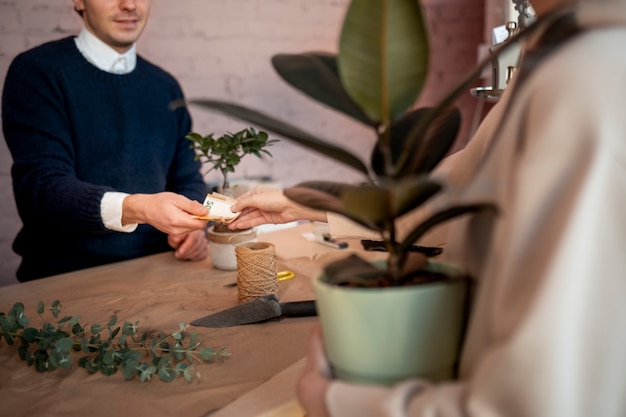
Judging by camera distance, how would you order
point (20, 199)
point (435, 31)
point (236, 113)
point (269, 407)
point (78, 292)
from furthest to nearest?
point (435, 31), point (20, 199), point (78, 292), point (269, 407), point (236, 113)

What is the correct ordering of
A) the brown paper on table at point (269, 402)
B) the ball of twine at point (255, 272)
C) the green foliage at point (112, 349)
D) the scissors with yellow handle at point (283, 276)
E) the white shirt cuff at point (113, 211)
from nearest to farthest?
the brown paper on table at point (269, 402) < the green foliage at point (112, 349) < the ball of twine at point (255, 272) < the scissors with yellow handle at point (283, 276) < the white shirt cuff at point (113, 211)

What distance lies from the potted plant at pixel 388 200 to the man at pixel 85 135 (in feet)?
3.57

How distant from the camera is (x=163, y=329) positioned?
1.15m

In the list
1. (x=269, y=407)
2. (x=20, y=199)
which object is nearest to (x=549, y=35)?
(x=269, y=407)

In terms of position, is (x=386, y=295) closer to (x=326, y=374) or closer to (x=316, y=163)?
(x=326, y=374)

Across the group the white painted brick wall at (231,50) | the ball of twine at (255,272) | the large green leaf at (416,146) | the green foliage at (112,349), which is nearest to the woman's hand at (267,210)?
the ball of twine at (255,272)

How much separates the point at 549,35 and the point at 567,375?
12.7 inches

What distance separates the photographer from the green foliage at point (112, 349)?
95 cm

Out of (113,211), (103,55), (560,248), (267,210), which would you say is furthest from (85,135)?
(560,248)

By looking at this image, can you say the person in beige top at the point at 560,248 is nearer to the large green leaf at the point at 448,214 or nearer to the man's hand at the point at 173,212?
the large green leaf at the point at 448,214

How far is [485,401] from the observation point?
53cm

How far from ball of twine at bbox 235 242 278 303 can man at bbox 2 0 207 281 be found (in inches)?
17.5

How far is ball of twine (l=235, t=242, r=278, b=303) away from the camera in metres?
1.26

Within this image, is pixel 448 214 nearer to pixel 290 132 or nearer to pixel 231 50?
pixel 290 132
